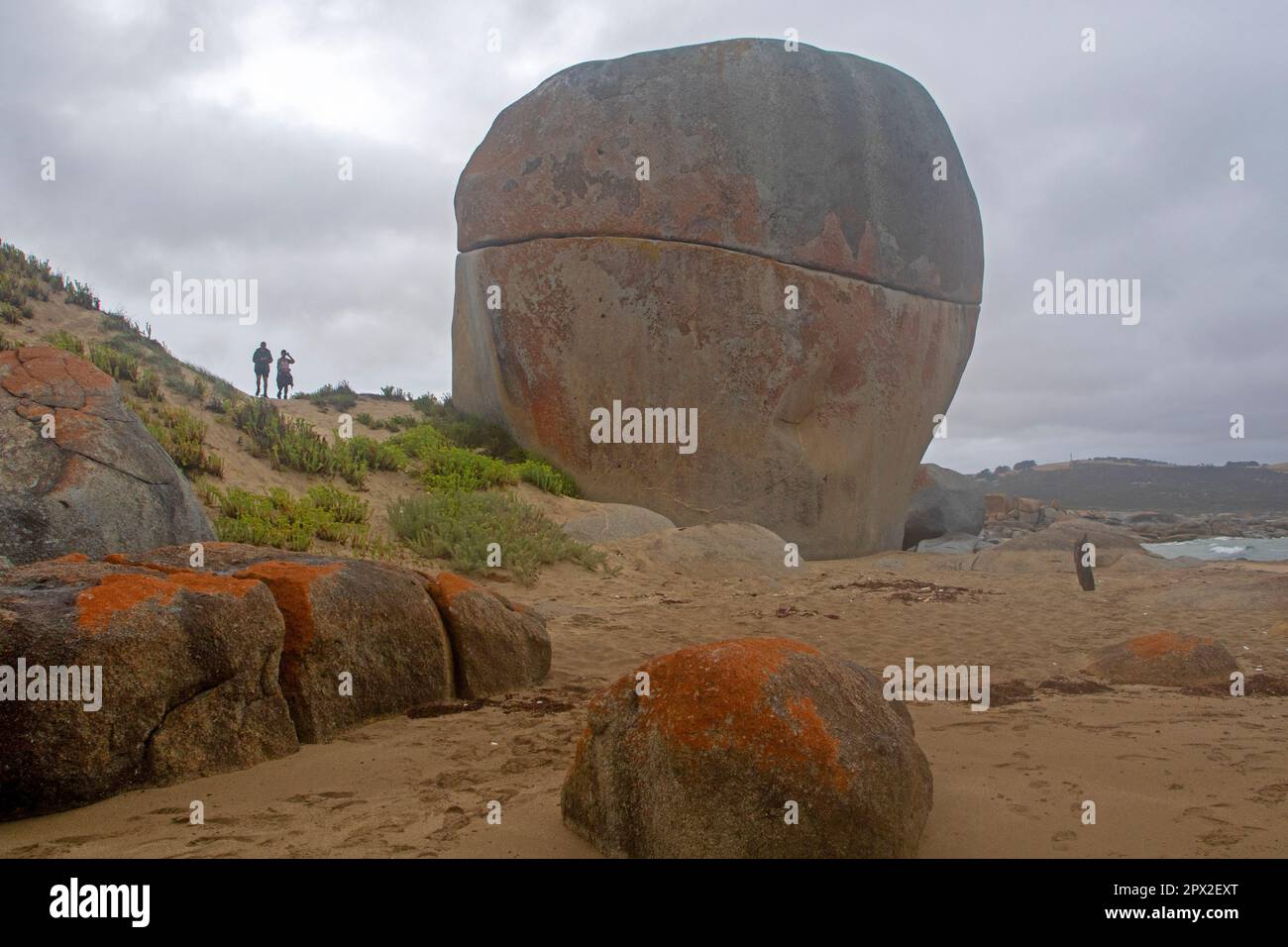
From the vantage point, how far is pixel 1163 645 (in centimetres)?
560

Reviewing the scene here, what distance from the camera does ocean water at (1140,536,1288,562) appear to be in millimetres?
17172

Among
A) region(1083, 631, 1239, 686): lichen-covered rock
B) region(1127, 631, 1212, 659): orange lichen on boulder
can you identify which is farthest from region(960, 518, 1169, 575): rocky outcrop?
region(1083, 631, 1239, 686): lichen-covered rock

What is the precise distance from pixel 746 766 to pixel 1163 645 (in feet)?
13.6

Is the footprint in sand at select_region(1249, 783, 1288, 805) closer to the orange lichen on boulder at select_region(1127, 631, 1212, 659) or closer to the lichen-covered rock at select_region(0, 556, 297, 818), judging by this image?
the orange lichen on boulder at select_region(1127, 631, 1212, 659)

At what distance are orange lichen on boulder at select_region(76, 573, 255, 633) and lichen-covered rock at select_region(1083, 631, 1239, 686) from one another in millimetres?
4827

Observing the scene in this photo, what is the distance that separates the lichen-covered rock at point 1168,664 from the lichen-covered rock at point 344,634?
392cm

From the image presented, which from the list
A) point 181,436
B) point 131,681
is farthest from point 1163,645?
point 181,436

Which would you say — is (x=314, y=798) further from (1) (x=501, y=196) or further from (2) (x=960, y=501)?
(2) (x=960, y=501)

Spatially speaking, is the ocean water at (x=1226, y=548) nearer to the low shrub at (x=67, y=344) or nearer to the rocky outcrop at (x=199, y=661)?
the rocky outcrop at (x=199, y=661)

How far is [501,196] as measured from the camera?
1319 centimetres

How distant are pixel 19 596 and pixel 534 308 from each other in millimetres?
A: 9936

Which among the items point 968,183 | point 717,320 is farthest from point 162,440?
point 968,183

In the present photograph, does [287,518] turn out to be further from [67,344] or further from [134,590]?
[134,590]

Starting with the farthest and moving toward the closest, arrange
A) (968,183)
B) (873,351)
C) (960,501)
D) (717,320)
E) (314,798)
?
(960,501)
(968,183)
(873,351)
(717,320)
(314,798)
